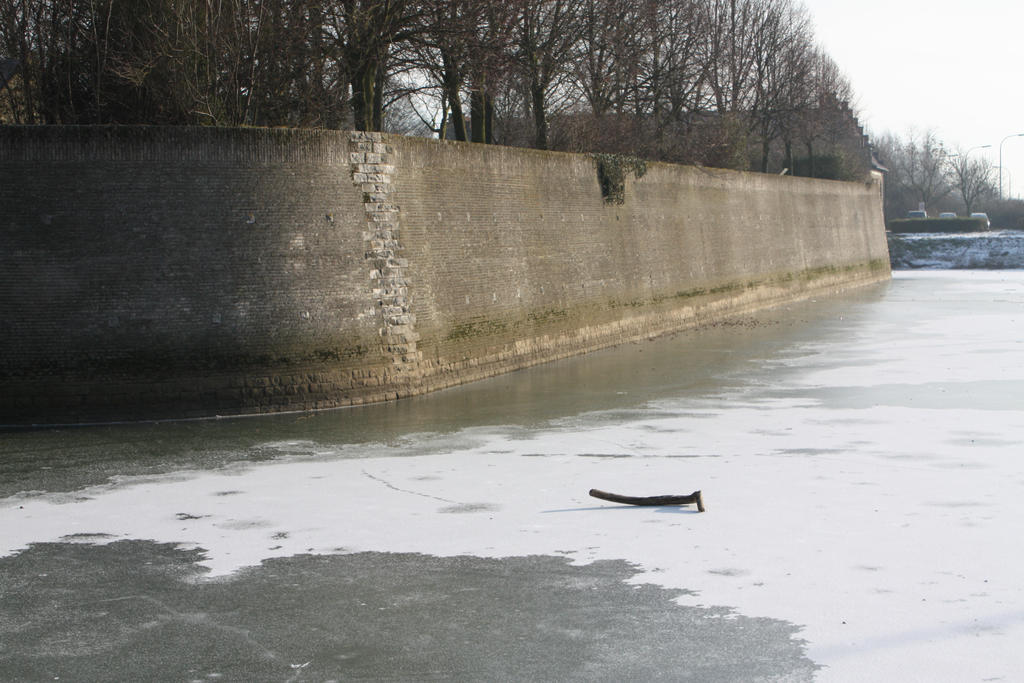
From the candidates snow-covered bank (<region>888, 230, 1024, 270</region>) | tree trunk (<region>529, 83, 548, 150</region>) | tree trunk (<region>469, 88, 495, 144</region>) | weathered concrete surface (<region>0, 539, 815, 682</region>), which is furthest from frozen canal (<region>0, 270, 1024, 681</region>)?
snow-covered bank (<region>888, 230, 1024, 270</region>)

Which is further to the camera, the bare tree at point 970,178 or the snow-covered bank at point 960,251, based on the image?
the bare tree at point 970,178

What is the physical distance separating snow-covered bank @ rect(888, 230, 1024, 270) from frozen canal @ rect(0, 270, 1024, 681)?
44176 mm

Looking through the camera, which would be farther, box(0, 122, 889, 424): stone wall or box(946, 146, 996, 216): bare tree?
box(946, 146, 996, 216): bare tree

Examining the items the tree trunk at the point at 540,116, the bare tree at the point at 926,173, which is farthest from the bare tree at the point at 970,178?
the tree trunk at the point at 540,116

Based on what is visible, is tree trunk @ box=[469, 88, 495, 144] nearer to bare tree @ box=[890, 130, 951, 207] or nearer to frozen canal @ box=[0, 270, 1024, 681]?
frozen canal @ box=[0, 270, 1024, 681]

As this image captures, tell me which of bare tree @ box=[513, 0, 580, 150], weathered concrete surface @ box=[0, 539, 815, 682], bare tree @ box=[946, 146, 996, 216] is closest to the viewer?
weathered concrete surface @ box=[0, 539, 815, 682]

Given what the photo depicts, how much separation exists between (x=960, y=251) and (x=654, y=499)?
53.1 m

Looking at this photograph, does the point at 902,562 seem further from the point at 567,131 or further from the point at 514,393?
the point at 567,131

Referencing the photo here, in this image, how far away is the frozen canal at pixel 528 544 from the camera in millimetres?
6320

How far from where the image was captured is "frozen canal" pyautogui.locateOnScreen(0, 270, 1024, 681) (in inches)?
249

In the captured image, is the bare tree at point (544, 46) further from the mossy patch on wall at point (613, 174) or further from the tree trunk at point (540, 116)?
the mossy patch on wall at point (613, 174)

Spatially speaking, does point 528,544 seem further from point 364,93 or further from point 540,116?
point 540,116

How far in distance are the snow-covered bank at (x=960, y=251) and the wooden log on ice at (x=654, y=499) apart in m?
50.9

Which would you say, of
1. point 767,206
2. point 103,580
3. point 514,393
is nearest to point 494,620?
point 103,580
